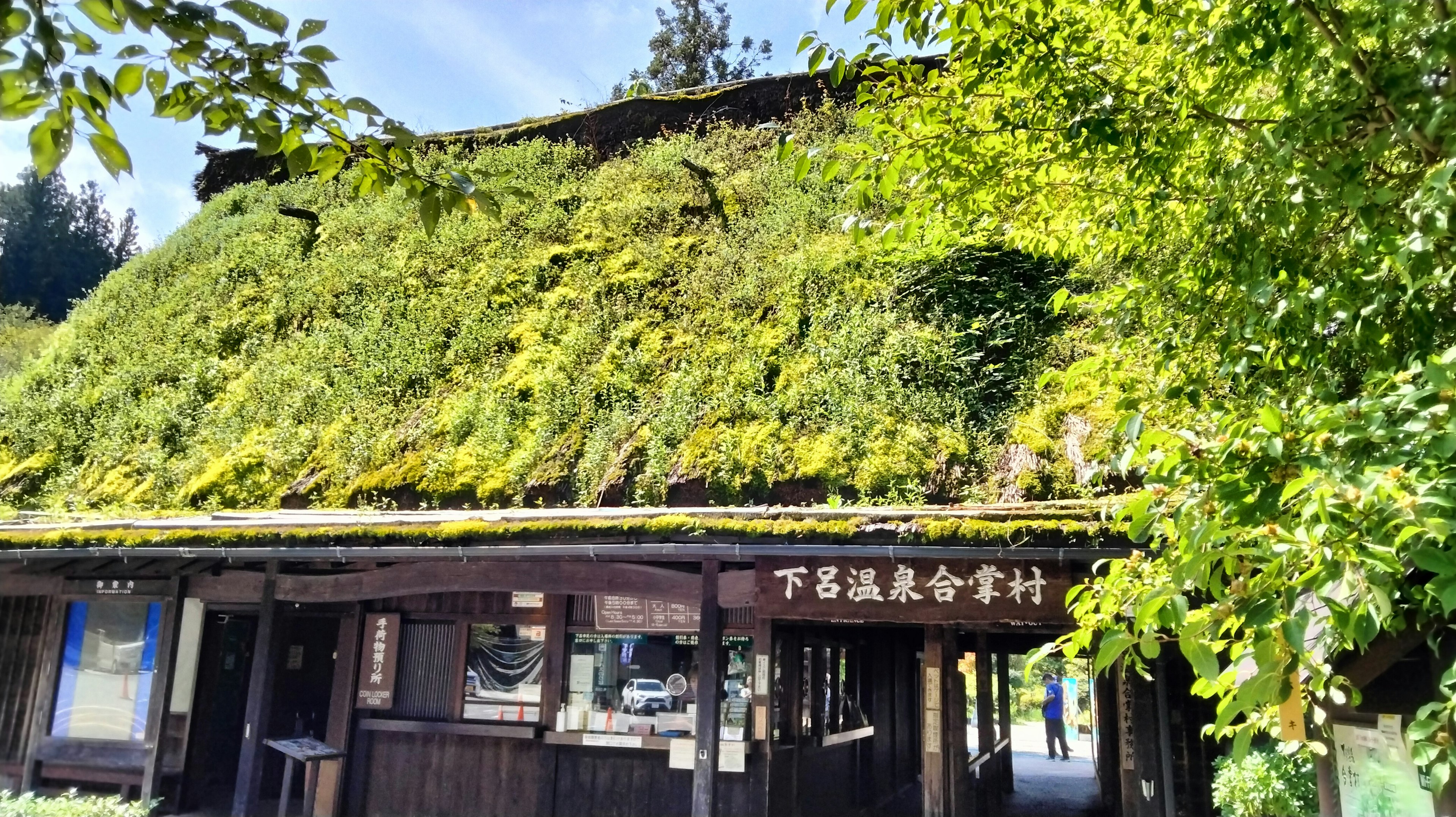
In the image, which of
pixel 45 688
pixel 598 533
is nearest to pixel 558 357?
pixel 598 533

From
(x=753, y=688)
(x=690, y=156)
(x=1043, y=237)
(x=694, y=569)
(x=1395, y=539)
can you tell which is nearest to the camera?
(x=1395, y=539)

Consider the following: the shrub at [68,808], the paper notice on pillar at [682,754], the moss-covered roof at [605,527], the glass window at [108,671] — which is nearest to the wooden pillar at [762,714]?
the paper notice on pillar at [682,754]

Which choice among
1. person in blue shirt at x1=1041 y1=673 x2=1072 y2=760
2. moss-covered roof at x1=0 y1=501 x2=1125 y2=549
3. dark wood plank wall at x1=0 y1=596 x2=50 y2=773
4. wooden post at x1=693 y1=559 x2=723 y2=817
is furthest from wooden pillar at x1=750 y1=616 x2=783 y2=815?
person in blue shirt at x1=1041 y1=673 x2=1072 y2=760

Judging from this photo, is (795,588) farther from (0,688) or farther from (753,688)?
(0,688)

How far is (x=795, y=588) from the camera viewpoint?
6555 millimetres

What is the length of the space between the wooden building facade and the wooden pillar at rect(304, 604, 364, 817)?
3cm

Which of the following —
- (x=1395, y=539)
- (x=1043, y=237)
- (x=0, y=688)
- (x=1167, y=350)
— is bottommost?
(x=0, y=688)

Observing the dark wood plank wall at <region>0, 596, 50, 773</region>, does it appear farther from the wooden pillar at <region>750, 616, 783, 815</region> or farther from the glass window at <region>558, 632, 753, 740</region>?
the wooden pillar at <region>750, 616, 783, 815</region>

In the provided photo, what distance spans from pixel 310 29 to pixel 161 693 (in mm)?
8427

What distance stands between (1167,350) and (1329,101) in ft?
3.41

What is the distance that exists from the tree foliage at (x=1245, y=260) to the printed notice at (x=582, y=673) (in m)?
5.41

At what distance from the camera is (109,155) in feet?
7.70

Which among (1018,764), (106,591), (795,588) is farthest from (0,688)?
(1018,764)

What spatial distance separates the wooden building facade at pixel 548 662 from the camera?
6312mm
